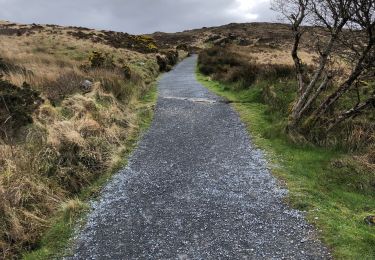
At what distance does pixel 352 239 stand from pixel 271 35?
223 ft

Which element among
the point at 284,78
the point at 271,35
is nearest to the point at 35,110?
the point at 284,78

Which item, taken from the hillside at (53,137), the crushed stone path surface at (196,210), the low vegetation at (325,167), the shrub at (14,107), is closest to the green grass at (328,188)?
the low vegetation at (325,167)

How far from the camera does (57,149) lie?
929 cm

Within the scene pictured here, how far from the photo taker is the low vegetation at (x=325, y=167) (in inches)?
258

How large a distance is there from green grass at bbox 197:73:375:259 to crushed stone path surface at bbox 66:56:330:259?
298mm

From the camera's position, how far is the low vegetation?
655 cm

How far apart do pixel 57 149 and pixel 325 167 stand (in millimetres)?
6319

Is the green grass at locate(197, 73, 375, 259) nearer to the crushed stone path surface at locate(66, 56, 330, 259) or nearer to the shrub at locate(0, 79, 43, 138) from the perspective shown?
the crushed stone path surface at locate(66, 56, 330, 259)

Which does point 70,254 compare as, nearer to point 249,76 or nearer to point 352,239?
point 352,239

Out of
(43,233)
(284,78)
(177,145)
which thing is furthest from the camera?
(284,78)

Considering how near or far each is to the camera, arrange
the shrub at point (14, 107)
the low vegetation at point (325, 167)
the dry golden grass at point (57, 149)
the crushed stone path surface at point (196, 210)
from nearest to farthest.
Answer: the crushed stone path surface at point (196, 210), the low vegetation at point (325, 167), the dry golden grass at point (57, 149), the shrub at point (14, 107)

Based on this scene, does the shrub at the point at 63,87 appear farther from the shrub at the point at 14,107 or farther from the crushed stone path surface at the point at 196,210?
the crushed stone path surface at the point at 196,210

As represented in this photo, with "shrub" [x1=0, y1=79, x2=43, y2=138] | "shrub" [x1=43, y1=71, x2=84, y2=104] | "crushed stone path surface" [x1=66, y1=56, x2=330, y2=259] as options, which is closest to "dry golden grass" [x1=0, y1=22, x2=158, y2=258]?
"shrub" [x1=43, y1=71, x2=84, y2=104]

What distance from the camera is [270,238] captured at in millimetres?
6414
